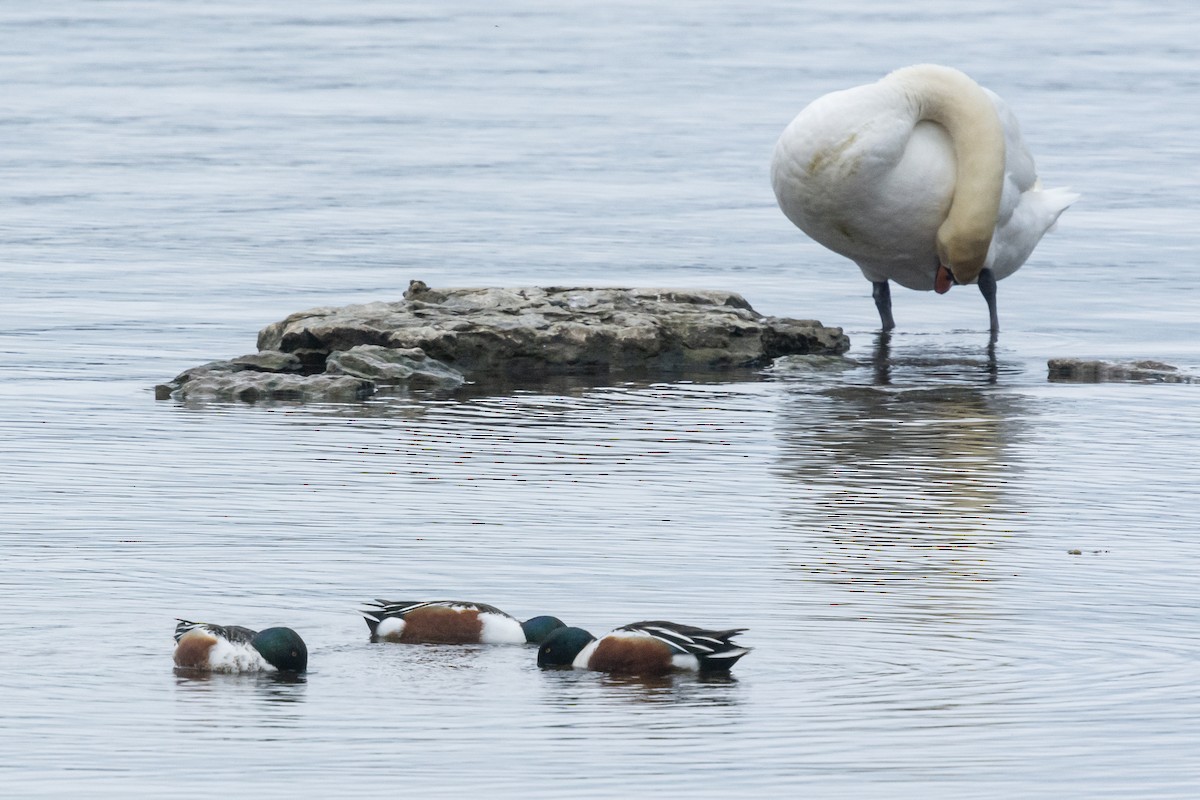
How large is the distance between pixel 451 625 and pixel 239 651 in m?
0.65

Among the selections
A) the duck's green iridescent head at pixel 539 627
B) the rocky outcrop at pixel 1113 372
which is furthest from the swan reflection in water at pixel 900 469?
the duck's green iridescent head at pixel 539 627

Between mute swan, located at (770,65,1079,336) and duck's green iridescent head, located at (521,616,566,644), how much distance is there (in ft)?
24.1

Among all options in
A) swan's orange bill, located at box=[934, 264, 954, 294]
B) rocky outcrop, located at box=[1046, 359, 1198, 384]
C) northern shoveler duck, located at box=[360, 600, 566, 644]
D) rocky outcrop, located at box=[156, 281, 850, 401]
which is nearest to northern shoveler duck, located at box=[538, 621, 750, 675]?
northern shoveler duck, located at box=[360, 600, 566, 644]

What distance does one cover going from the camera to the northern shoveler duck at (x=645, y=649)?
280 inches

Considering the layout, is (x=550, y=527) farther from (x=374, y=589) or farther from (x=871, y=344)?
(x=871, y=344)

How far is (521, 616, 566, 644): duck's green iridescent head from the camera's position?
7355mm

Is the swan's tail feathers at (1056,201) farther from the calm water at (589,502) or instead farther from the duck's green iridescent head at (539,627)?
the duck's green iridescent head at (539,627)

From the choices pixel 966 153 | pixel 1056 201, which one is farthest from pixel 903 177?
pixel 1056 201

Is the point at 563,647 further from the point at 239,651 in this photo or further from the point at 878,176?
the point at 878,176

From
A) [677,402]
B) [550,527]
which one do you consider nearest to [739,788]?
[550,527]

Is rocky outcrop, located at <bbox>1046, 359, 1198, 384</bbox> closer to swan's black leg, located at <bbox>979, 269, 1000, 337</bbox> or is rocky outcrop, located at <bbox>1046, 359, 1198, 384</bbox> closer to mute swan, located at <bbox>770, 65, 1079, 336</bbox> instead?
swan's black leg, located at <bbox>979, 269, 1000, 337</bbox>

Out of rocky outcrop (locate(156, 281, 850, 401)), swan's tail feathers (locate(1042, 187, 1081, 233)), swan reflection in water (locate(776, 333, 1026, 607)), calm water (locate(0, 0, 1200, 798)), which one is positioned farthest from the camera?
swan's tail feathers (locate(1042, 187, 1081, 233))

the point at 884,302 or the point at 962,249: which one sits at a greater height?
the point at 962,249

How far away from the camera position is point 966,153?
1488 cm
